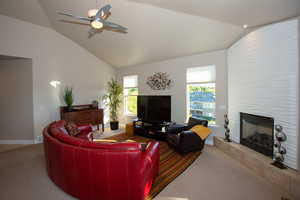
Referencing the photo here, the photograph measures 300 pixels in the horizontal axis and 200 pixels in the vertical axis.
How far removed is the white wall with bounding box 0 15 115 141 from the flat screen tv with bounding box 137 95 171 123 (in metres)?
2.32

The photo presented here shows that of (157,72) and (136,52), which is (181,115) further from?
(136,52)

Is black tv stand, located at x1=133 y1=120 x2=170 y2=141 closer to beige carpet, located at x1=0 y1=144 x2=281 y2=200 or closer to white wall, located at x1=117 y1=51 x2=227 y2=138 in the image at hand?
white wall, located at x1=117 y1=51 x2=227 y2=138

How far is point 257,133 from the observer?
303cm

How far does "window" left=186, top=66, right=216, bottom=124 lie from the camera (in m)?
4.23

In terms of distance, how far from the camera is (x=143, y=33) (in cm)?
392

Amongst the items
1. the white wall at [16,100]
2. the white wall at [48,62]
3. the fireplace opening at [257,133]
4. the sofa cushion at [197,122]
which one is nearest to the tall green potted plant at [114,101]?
the white wall at [48,62]

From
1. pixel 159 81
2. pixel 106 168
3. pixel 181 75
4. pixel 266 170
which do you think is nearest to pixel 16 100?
pixel 106 168

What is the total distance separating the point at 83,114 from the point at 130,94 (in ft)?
7.45

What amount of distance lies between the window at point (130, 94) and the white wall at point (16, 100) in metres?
3.47

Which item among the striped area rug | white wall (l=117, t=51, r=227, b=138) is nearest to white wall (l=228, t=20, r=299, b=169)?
white wall (l=117, t=51, r=227, b=138)

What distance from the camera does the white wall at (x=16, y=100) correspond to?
420 cm

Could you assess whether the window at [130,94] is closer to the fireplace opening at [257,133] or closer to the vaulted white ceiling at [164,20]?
the vaulted white ceiling at [164,20]

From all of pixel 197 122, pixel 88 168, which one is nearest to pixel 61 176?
pixel 88 168

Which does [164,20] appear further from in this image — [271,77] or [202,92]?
[271,77]
